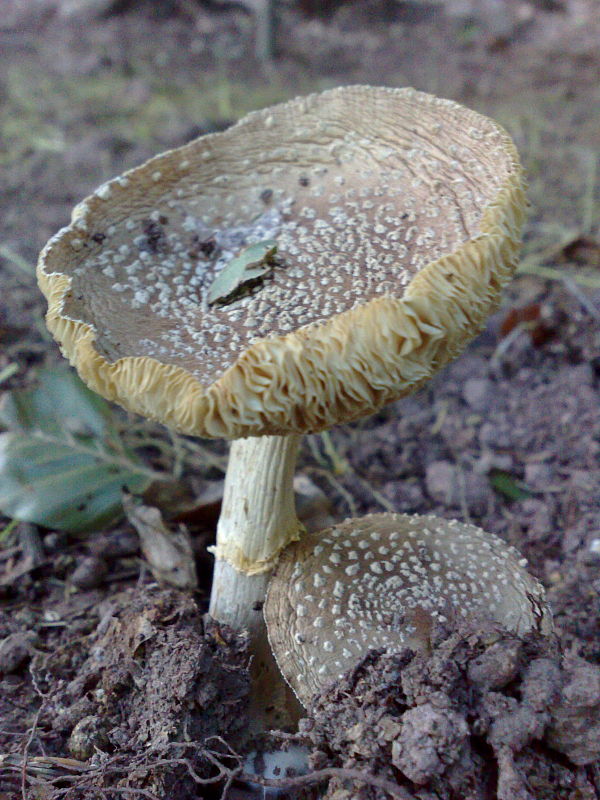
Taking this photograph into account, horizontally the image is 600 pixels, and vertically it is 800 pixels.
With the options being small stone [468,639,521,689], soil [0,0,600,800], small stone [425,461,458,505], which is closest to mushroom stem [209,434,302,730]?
soil [0,0,600,800]

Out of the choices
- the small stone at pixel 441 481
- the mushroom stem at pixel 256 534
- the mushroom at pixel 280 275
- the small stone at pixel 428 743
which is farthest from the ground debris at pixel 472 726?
the small stone at pixel 441 481

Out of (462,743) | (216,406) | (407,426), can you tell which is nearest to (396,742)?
(462,743)

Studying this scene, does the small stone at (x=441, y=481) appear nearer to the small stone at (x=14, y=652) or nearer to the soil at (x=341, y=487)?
the soil at (x=341, y=487)

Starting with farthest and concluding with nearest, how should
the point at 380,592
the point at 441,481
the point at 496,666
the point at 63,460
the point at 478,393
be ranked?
the point at 478,393, the point at 441,481, the point at 63,460, the point at 380,592, the point at 496,666

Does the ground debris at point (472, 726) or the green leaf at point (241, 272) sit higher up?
the green leaf at point (241, 272)

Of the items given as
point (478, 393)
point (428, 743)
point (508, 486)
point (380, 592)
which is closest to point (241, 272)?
point (380, 592)

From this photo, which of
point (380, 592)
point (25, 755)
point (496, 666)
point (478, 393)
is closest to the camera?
point (496, 666)

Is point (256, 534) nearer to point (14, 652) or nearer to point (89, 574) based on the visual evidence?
point (89, 574)
